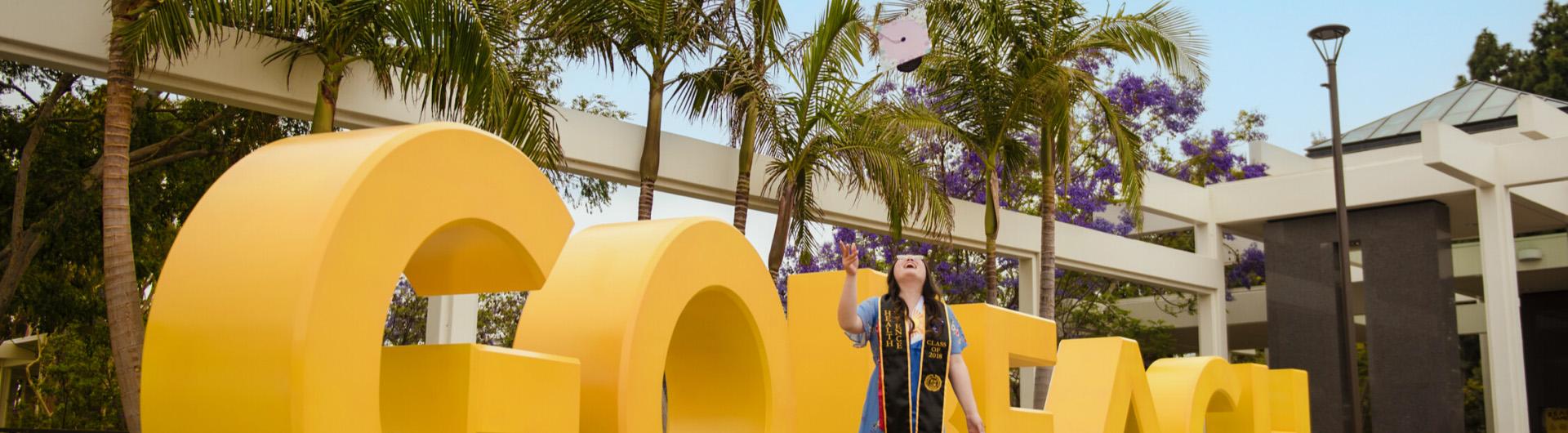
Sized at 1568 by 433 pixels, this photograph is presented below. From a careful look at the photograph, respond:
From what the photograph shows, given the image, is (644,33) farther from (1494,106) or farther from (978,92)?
(1494,106)

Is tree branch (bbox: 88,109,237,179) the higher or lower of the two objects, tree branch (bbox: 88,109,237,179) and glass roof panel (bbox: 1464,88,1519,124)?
the lower

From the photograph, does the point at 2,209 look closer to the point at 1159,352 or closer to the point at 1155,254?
the point at 1155,254

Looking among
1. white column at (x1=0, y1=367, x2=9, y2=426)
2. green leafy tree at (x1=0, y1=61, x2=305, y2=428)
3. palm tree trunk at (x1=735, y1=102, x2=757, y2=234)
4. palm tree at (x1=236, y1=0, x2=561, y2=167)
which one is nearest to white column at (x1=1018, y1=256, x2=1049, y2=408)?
palm tree trunk at (x1=735, y1=102, x2=757, y2=234)

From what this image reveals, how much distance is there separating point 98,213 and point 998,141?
30.4 ft

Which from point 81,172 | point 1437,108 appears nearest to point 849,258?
point 81,172

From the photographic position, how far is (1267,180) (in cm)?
1803

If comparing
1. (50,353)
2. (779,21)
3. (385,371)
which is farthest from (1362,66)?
(50,353)

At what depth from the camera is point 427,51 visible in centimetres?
762

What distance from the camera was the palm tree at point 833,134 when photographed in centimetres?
1101

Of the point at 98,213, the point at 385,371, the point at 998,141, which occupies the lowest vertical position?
the point at 385,371

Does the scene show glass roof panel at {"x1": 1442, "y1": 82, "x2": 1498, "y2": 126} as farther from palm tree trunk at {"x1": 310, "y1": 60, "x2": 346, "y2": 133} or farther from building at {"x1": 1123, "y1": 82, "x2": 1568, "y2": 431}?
palm tree trunk at {"x1": 310, "y1": 60, "x2": 346, "y2": 133}

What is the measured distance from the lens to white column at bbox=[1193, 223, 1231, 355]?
1894 cm

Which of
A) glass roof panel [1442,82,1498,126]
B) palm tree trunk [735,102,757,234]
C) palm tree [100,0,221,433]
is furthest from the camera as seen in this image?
glass roof panel [1442,82,1498,126]

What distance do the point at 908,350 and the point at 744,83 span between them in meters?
5.79
